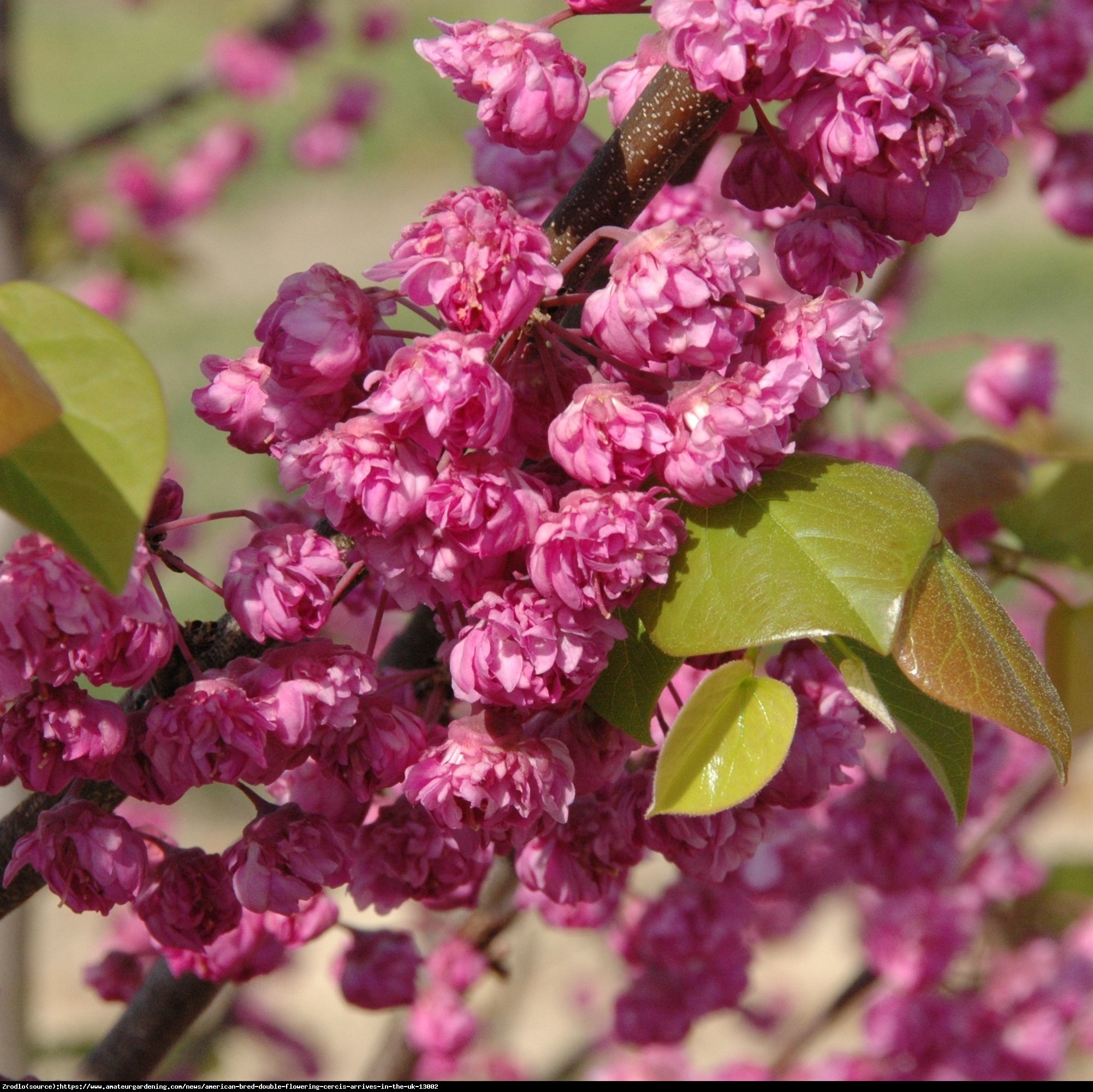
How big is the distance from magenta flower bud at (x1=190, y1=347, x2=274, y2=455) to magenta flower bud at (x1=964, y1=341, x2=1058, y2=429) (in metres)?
1.05

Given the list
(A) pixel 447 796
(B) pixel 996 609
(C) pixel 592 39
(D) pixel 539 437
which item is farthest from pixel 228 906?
(C) pixel 592 39

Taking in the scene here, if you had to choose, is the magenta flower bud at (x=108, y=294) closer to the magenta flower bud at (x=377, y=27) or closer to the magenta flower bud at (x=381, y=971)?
the magenta flower bud at (x=377, y=27)

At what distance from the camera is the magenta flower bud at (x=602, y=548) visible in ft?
1.71

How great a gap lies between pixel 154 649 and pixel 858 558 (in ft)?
0.97

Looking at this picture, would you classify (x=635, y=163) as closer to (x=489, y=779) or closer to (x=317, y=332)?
(x=317, y=332)

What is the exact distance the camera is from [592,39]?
9.95 metres

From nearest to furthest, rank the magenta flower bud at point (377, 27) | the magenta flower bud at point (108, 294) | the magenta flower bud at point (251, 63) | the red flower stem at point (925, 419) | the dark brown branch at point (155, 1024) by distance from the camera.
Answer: the dark brown branch at point (155, 1024) → the red flower stem at point (925, 419) → the magenta flower bud at point (251, 63) → the magenta flower bud at point (108, 294) → the magenta flower bud at point (377, 27)

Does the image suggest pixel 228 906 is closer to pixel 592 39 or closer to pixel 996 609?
pixel 996 609

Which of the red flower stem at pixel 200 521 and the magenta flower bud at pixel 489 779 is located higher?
the red flower stem at pixel 200 521

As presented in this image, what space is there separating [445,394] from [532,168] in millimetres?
299

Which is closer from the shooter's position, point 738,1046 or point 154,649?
point 154,649

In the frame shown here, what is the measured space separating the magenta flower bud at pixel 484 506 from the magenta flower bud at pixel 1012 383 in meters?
1.04

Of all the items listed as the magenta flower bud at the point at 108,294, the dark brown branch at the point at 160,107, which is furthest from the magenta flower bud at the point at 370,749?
the magenta flower bud at the point at 108,294

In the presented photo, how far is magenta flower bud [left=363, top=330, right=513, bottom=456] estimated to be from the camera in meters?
0.52
